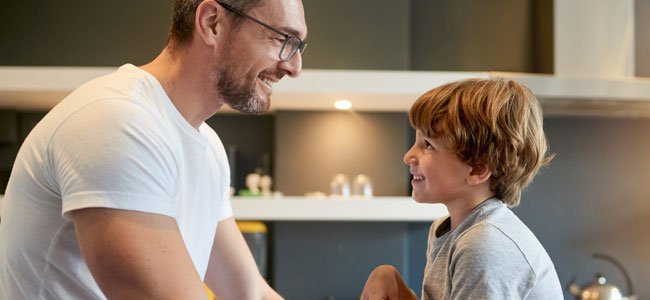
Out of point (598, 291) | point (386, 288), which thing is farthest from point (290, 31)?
point (598, 291)

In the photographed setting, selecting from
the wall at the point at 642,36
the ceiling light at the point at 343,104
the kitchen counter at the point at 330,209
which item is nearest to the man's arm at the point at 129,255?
the kitchen counter at the point at 330,209

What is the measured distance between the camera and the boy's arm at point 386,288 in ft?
4.03

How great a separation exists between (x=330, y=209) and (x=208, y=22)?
204cm

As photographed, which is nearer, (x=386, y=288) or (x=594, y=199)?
(x=386, y=288)

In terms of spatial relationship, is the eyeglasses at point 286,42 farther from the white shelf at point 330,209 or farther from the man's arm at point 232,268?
the white shelf at point 330,209

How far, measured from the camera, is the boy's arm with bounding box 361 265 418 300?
4.03 ft

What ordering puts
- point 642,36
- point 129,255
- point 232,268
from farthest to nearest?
point 642,36
point 232,268
point 129,255

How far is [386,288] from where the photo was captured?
4.04 feet

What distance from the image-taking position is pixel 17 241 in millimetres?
1097

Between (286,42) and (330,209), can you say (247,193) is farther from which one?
(286,42)

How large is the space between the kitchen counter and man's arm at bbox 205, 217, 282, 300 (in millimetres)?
1780

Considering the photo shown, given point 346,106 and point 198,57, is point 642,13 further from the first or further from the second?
point 198,57

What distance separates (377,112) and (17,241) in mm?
2625

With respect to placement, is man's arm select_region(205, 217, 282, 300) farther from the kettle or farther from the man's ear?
the kettle
